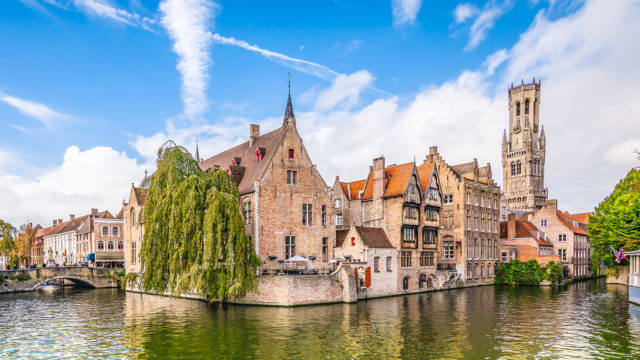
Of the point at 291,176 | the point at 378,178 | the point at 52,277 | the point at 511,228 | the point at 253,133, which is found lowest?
the point at 52,277

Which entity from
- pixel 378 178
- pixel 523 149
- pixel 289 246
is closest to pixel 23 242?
pixel 289 246

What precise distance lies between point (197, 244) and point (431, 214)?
25.0 m

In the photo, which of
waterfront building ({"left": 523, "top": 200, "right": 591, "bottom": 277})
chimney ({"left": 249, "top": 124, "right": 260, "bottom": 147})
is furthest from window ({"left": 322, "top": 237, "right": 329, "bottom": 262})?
waterfront building ({"left": 523, "top": 200, "right": 591, "bottom": 277})

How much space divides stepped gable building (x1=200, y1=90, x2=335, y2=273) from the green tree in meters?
24.6

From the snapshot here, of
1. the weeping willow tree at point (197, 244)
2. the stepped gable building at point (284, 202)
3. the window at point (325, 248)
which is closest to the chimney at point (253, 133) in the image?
the stepped gable building at point (284, 202)

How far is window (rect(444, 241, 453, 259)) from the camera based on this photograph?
5328 cm

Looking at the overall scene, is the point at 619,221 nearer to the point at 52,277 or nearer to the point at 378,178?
the point at 378,178

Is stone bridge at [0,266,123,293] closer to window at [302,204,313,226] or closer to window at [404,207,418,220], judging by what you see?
window at [302,204,313,226]

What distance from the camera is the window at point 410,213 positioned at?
44656 millimetres

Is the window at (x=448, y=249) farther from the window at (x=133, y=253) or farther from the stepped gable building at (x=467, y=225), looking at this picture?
the window at (x=133, y=253)

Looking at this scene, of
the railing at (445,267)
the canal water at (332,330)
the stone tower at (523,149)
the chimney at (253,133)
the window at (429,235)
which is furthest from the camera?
the stone tower at (523,149)

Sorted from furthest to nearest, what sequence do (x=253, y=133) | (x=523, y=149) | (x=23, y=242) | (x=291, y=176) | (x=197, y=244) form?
(x=523, y=149) < (x=23, y=242) < (x=253, y=133) < (x=291, y=176) < (x=197, y=244)

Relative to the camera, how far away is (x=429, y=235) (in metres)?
48.0

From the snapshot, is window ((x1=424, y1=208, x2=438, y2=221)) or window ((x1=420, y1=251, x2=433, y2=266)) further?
window ((x1=424, y1=208, x2=438, y2=221))
